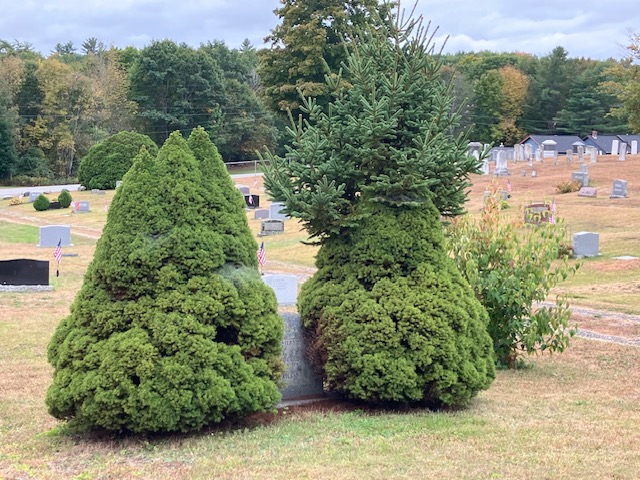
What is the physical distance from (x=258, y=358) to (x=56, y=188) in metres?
59.7

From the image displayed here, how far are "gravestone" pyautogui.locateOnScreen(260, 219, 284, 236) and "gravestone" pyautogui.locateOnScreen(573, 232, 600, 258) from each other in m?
13.0

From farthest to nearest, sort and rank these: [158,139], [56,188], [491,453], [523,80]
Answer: [523,80] → [158,139] → [56,188] → [491,453]

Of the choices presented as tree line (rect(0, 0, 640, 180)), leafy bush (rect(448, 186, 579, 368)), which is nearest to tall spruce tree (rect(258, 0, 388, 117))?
tree line (rect(0, 0, 640, 180))

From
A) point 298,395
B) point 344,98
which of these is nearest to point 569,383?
point 298,395

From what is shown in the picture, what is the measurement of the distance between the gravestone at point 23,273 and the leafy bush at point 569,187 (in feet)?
90.9

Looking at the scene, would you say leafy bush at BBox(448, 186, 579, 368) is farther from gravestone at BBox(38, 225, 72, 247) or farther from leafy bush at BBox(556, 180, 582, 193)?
leafy bush at BBox(556, 180, 582, 193)

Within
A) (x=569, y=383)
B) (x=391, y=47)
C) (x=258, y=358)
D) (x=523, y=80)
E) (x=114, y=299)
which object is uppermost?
(x=523, y=80)

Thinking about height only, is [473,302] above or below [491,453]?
above

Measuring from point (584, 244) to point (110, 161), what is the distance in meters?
39.5

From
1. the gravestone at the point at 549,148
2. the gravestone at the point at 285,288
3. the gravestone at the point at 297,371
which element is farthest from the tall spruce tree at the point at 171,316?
the gravestone at the point at 549,148

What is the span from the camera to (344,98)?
923cm

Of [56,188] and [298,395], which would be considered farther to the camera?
[56,188]

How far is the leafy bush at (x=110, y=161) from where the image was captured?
187ft

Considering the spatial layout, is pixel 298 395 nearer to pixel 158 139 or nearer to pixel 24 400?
pixel 24 400
